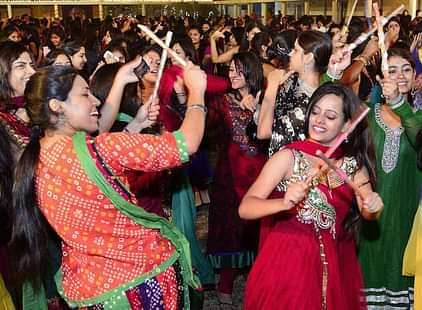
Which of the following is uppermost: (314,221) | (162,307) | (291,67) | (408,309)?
(291,67)

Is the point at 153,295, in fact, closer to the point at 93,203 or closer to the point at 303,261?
the point at 93,203

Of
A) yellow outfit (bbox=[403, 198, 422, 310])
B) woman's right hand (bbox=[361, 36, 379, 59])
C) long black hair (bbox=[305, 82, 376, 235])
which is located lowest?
yellow outfit (bbox=[403, 198, 422, 310])

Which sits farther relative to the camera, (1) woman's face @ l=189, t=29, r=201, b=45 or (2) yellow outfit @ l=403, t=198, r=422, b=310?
(1) woman's face @ l=189, t=29, r=201, b=45

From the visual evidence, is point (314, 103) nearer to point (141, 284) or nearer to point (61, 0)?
point (141, 284)

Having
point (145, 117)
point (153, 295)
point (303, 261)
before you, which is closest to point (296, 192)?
point (303, 261)

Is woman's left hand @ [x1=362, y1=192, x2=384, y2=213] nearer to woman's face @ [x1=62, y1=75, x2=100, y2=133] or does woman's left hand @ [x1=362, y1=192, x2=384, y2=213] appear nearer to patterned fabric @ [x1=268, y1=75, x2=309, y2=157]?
patterned fabric @ [x1=268, y1=75, x2=309, y2=157]

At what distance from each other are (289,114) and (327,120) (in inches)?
20.8

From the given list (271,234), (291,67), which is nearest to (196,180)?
(291,67)

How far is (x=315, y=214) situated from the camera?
83.9 inches

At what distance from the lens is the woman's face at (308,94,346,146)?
2.15 m

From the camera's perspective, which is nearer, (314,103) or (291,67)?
(314,103)

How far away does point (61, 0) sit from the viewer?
16156 mm

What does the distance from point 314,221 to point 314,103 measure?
0.42m

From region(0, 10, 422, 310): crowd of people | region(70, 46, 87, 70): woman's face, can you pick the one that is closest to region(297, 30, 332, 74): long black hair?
region(0, 10, 422, 310): crowd of people
